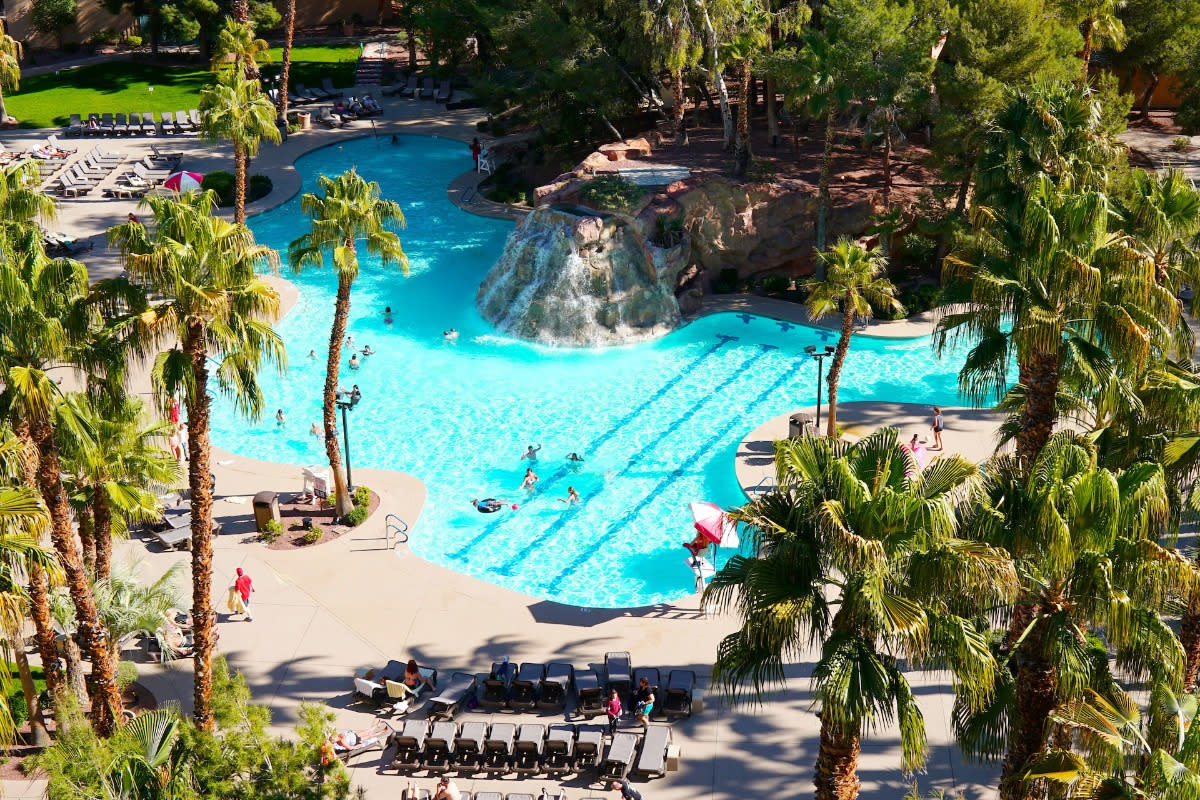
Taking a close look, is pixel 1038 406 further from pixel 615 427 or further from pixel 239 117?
pixel 239 117

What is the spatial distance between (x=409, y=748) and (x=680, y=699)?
5.50 metres

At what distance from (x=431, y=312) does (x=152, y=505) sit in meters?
21.9

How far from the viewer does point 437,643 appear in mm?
28406

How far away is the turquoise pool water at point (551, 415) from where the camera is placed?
3297 centimetres

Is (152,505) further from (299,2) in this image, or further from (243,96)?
(299,2)

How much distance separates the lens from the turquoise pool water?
1298 inches

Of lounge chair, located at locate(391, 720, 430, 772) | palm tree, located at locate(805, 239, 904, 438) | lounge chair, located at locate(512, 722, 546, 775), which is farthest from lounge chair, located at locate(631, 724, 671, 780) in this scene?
palm tree, located at locate(805, 239, 904, 438)

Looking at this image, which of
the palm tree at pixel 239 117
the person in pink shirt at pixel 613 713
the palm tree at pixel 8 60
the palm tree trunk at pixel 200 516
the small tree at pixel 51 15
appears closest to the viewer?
the palm tree trunk at pixel 200 516

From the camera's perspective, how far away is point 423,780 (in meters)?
24.4

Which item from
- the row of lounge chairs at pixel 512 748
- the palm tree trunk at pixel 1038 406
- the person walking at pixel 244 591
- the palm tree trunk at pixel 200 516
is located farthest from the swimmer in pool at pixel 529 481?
the palm tree trunk at pixel 1038 406

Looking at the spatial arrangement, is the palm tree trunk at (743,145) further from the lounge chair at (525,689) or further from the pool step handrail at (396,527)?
the lounge chair at (525,689)

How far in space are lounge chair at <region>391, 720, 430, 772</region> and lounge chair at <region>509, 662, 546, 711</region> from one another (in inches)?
84.7

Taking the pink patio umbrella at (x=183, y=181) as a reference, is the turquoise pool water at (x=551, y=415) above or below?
below

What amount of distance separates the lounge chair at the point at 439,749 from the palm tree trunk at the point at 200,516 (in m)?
4.21
